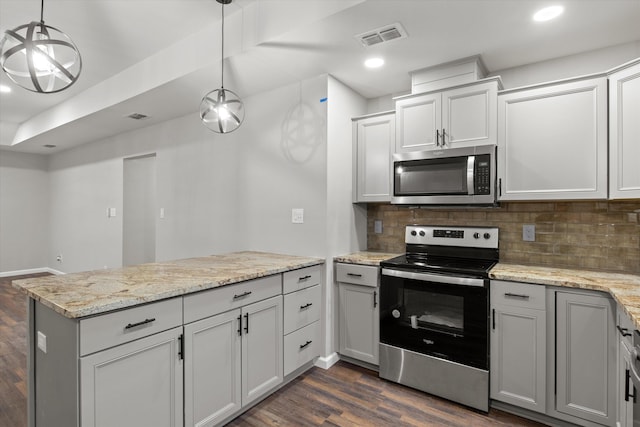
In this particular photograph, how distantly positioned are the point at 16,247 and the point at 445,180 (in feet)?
27.0

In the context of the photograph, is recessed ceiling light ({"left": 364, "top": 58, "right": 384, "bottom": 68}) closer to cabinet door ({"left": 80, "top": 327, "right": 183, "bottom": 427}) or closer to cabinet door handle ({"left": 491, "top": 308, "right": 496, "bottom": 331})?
cabinet door handle ({"left": 491, "top": 308, "right": 496, "bottom": 331})

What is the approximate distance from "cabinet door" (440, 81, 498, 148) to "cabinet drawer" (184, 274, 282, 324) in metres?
1.72

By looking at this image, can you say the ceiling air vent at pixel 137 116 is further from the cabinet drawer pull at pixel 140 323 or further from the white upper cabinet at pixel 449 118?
the cabinet drawer pull at pixel 140 323

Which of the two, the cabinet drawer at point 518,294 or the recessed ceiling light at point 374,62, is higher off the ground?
the recessed ceiling light at point 374,62

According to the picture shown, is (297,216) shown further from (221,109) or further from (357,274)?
(221,109)

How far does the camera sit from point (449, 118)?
8.52 ft

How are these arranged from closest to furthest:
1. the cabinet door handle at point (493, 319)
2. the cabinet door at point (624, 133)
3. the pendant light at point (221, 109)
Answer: the cabinet door at point (624, 133) → the cabinet door handle at point (493, 319) → the pendant light at point (221, 109)

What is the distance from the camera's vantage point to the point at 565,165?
2.24m

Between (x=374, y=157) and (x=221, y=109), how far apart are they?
1412mm

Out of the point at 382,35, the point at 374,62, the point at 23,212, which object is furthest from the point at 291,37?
the point at 23,212

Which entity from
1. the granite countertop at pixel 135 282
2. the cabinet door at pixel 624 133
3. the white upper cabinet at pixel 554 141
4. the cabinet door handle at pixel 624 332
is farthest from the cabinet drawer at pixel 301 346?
the cabinet door at pixel 624 133

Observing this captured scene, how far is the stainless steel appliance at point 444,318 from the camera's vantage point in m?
2.23

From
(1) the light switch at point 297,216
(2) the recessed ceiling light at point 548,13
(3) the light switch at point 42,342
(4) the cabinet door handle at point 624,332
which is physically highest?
(2) the recessed ceiling light at point 548,13

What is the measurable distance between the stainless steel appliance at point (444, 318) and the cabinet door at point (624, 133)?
0.84m
